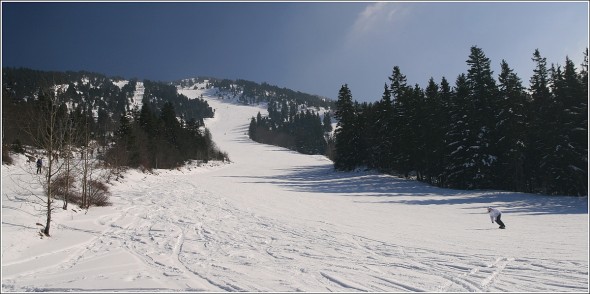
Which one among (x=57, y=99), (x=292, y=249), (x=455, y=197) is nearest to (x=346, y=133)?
(x=455, y=197)

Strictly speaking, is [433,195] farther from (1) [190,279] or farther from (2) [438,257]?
(1) [190,279]

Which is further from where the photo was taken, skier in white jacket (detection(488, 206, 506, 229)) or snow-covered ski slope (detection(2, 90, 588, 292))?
skier in white jacket (detection(488, 206, 506, 229))

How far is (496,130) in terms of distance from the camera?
100ft

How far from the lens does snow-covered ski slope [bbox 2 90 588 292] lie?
726 centimetres

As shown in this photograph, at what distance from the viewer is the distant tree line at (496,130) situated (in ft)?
84.7

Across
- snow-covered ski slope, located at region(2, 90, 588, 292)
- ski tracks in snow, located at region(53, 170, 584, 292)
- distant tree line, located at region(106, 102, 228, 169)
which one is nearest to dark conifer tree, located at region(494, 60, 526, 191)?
snow-covered ski slope, located at region(2, 90, 588, 292)

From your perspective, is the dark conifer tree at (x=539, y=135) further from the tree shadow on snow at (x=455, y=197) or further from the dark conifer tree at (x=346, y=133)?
the dark conifer tree at (x=346, y=133)

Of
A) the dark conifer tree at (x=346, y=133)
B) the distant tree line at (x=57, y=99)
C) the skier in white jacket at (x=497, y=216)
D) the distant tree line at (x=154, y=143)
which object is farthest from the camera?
the dark conifer tree at (x=346, y=133)

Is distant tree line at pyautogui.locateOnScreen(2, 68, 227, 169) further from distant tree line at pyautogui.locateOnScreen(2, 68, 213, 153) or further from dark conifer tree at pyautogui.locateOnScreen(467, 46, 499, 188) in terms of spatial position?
dark conifer tree at pyautogui.locateOnScreen(467, 46, 499, 188)

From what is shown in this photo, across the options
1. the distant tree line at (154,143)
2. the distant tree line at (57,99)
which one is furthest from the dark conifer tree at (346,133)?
the distant tree line at (57,99)

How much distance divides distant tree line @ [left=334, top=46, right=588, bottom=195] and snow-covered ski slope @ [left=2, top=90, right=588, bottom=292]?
26.8ft

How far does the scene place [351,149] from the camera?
163 ft

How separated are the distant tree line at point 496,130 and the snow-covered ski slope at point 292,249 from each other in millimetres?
Result: 8162

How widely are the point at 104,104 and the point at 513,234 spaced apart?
178581mm
